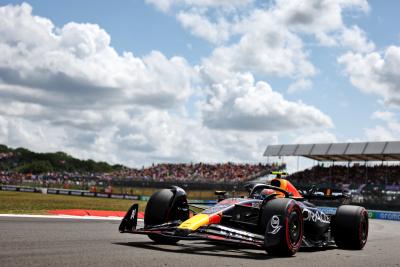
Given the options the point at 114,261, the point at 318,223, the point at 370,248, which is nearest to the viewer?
the point at 114,261

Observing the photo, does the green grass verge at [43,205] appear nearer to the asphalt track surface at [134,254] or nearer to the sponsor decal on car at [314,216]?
the asphalt track surface at [134,254]

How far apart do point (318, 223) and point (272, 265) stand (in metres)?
3.46

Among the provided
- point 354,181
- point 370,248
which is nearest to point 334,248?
point 370,248

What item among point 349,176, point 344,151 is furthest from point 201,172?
point 344,151

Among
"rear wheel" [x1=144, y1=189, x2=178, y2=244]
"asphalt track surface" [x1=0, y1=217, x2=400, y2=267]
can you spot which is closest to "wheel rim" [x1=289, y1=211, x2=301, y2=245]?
"asphalt track surface" [x1=0, y1=217, x2=400, y2=267]

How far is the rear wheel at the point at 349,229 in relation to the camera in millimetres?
11094

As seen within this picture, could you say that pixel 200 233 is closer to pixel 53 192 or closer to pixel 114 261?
pixel 114 261

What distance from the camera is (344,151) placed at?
4747 centimetres

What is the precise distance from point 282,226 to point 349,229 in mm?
3007

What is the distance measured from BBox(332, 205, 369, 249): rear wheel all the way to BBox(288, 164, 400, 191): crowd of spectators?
32.0 m

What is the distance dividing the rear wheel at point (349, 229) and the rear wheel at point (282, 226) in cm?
212

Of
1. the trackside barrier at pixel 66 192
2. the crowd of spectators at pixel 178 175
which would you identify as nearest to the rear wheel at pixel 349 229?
the trackside barrier at pixel 66 192

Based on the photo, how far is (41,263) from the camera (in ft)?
21.8

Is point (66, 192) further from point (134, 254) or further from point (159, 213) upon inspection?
point (134, 254)
